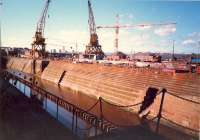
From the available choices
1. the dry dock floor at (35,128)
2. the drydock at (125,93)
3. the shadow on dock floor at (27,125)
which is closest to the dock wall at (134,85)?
the drydock at (125,93)

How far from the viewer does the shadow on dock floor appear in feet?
35.9

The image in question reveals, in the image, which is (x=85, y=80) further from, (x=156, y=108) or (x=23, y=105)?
(x=23, y=105)

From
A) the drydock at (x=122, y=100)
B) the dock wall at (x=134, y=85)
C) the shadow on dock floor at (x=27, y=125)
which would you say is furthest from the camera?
the dock wall at (x=134, y=85)

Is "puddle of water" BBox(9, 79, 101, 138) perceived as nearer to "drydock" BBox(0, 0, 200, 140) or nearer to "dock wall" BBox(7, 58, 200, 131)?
"drydock" BBox(0, 0, 200, 140)

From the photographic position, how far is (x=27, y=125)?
1205 cm

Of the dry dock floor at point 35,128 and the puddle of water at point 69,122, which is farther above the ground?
the dry dock floor at point 35,128

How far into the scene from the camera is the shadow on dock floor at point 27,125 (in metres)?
10.9

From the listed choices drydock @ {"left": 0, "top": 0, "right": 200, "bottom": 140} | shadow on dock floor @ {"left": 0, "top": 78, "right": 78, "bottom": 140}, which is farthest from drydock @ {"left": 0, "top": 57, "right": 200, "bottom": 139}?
shadow on dock floor @ {"left": 0, "top": 78, "right": 78, "bottom": 140}

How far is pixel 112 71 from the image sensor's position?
1368 inches

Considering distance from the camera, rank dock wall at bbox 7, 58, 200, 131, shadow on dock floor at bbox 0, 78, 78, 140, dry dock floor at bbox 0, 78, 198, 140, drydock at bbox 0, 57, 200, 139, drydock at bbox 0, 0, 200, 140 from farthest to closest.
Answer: dock wall at bbox 7, 58, 200, 131, drydock at bbox 0, 57, 200, 139, drydock at bbox 0, 0, 200, 140, shadow on dock floor at bbox 0, 78, 78, 140, dry dock floor at bbox 0, 78, 198, 140

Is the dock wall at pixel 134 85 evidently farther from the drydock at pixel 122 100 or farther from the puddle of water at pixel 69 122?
the puddle of water at pixel 69 122

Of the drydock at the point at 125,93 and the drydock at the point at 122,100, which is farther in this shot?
the drydock at the point at 125,93

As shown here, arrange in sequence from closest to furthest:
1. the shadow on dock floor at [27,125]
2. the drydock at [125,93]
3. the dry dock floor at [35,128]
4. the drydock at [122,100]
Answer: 1. the dry dock floor at [35,128]
2. the shadow on dock floor at [27,125]
3. the drydock at [122,100]
4. the drydock at [125,93]

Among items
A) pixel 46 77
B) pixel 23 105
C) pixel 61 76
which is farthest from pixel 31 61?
pixel 23 105
